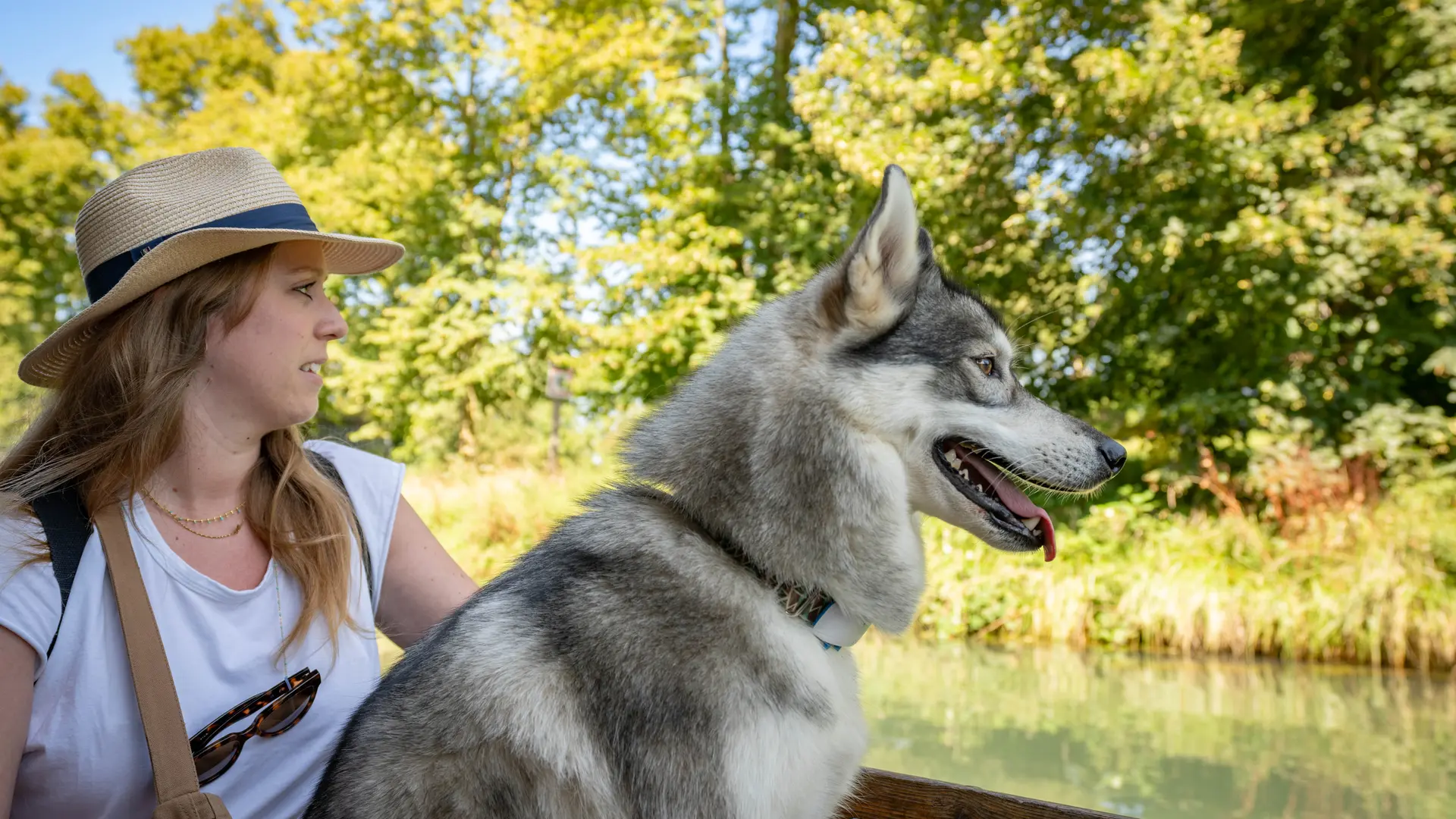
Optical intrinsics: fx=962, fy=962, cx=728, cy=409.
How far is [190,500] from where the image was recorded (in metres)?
1.93

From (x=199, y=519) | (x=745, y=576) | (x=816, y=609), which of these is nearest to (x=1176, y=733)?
(x=816, y=609)

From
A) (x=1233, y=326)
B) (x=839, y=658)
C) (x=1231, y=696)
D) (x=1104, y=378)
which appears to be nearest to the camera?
(x=839, y=658)

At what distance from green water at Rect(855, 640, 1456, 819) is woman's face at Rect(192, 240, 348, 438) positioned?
371 centimetres

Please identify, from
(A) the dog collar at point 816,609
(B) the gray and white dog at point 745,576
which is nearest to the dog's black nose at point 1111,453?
(B) the gray and white dog at point 745,576

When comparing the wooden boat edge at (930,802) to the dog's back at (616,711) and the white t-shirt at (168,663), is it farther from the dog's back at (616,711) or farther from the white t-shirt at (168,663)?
the white t-shirt at (168,663)

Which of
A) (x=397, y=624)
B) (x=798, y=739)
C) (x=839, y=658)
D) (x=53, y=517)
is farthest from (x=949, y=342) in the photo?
(x=53, y=517)

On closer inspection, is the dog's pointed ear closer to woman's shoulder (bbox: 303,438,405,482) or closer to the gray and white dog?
the gray and white dog

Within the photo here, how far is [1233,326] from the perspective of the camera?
30.6ft

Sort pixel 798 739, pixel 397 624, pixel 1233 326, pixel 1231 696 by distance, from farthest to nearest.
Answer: pixel 1233 326, pixel 1231 696, pixel 397 624, pixel 798 739

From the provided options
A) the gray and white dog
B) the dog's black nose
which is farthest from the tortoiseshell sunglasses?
the dog's black nose

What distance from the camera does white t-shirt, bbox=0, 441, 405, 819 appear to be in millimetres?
1626

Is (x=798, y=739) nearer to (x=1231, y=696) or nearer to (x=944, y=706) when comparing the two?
(x=944, y=706)

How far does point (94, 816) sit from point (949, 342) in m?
1.77

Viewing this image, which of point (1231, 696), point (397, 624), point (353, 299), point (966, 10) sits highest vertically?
point (966, 10)
